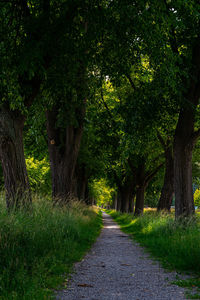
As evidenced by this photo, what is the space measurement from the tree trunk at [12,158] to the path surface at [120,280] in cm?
232

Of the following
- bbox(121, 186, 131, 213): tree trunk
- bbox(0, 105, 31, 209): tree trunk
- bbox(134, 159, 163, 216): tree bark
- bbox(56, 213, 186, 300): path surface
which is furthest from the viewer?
bbox(121, 186, 131, 213): tree trunk

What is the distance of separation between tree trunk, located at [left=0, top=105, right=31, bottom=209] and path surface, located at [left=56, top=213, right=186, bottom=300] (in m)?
2.32

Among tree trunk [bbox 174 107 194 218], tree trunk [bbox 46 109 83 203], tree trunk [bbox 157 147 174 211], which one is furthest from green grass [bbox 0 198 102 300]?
tree trunk [bbox 157 147 174 211]

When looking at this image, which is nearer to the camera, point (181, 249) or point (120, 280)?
point (120, 280)

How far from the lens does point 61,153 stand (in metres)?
14.6

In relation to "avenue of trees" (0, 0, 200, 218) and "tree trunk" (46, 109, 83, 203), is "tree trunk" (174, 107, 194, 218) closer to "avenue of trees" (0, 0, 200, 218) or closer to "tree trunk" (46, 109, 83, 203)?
"avenue of trees" (0, 0, 200, 218)

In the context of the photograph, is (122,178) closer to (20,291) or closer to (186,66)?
(186,66)

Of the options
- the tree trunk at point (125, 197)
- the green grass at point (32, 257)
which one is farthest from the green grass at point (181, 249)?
the tree trunk at point (125, 197)

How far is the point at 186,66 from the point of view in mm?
11320

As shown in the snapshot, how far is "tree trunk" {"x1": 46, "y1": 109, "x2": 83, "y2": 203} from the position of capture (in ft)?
47.3

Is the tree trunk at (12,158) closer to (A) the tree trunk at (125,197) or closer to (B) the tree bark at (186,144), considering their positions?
(B) the tree bark at (186,144)

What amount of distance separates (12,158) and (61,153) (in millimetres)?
6632

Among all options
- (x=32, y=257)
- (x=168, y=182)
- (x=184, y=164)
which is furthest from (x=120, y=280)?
(x=168, y=182)

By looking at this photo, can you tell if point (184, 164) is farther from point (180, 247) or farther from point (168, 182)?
point (168, 182)
